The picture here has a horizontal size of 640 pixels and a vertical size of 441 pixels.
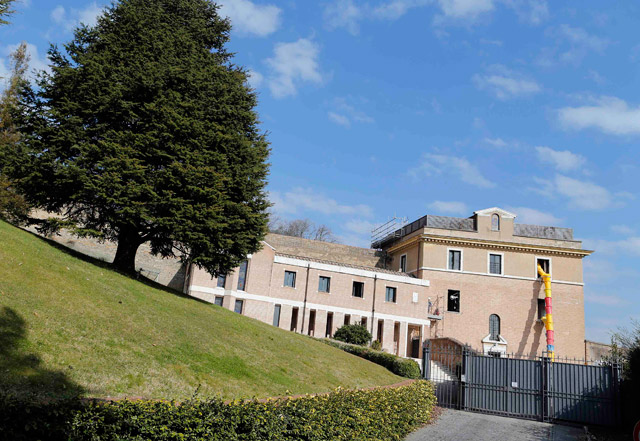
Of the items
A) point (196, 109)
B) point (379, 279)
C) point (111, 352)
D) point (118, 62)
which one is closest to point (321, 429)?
point (111, 352)

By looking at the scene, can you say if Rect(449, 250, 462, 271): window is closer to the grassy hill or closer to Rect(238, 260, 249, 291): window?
Rect(238, 260, 249, 291): window

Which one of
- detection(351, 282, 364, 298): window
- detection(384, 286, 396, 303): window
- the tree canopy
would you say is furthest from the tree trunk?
detection(384, 286, 396, 303): window

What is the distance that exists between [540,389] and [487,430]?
5.04 m

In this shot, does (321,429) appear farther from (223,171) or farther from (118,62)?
(118,62)

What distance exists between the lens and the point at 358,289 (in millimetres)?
40906

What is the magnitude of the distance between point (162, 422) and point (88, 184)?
1345 cm

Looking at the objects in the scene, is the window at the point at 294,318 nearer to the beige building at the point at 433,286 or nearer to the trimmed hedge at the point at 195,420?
the beige building at the point at 433,286

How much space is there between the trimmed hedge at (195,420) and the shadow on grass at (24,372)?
2442 millimetres

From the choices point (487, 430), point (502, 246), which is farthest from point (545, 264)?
point (487, 430)

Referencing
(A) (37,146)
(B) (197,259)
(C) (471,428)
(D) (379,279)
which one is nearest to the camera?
(C) (471,428)

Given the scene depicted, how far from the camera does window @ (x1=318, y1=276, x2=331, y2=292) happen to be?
40000mm

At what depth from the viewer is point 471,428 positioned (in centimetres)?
1716

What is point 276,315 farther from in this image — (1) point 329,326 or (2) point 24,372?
(2) point 24,372

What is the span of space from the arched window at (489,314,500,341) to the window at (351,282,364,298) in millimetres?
13510
